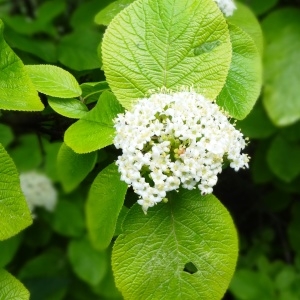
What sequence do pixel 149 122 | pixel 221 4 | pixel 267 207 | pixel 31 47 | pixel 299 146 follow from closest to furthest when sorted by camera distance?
pixel 149 122 < pixel 221 4 < pixel 31 47 < pixel 299 146 < pixel 267 207

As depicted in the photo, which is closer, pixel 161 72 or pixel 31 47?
pixel 161 72

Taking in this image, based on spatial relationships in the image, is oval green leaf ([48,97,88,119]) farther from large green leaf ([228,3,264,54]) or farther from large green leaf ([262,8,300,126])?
large green leaf ([262,8,300,126])

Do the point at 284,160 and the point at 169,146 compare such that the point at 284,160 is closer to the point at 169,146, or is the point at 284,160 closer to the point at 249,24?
the point at 249,24

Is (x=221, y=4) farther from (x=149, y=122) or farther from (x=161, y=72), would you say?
(x=149, y=122)

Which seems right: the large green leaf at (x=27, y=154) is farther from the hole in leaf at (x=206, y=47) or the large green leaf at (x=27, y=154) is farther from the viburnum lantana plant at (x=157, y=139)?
the hole in leaf at (x=206, y=47)

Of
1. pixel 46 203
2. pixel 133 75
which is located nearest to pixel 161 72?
pixel 133 75
